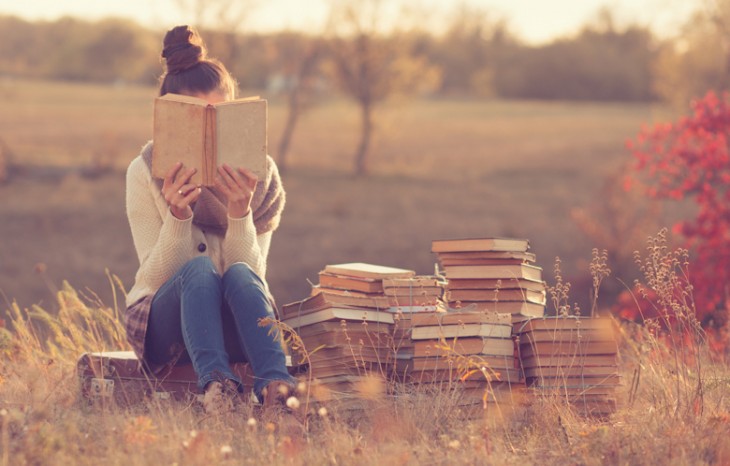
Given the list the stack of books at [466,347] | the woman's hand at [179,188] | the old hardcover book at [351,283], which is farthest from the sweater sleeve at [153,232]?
the stack of books at [466,347]

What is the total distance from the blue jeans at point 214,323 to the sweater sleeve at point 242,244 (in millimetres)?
136

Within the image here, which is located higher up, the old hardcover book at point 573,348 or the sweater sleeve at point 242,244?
the sweater sleeve at point 242,244

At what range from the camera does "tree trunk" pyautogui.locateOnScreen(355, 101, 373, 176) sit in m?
25.8

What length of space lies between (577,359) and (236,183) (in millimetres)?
1683

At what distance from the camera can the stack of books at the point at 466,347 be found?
175 inches

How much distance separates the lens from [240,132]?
428cm

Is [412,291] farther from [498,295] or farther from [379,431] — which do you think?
[379,431]

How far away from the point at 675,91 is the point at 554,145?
4264mm

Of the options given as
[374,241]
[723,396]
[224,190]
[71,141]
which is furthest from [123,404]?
[71,141]

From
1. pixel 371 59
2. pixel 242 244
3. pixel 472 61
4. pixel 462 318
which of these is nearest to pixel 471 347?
pixel 462 318

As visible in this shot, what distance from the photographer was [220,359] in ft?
14.0

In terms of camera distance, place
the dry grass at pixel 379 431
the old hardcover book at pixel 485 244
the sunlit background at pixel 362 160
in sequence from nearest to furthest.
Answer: the dry grass at pixel 379 431 → the old hardcover book at pixel 485 244 → the sunlit background at pixel 362 160

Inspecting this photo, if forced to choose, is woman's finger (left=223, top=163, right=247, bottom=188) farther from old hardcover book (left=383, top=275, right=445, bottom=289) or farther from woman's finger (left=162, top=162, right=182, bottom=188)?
old hardcover book (left=383, top=275, right=445, bottom=289)

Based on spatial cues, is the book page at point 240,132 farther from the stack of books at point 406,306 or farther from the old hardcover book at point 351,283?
the stack of books at point 406,306
